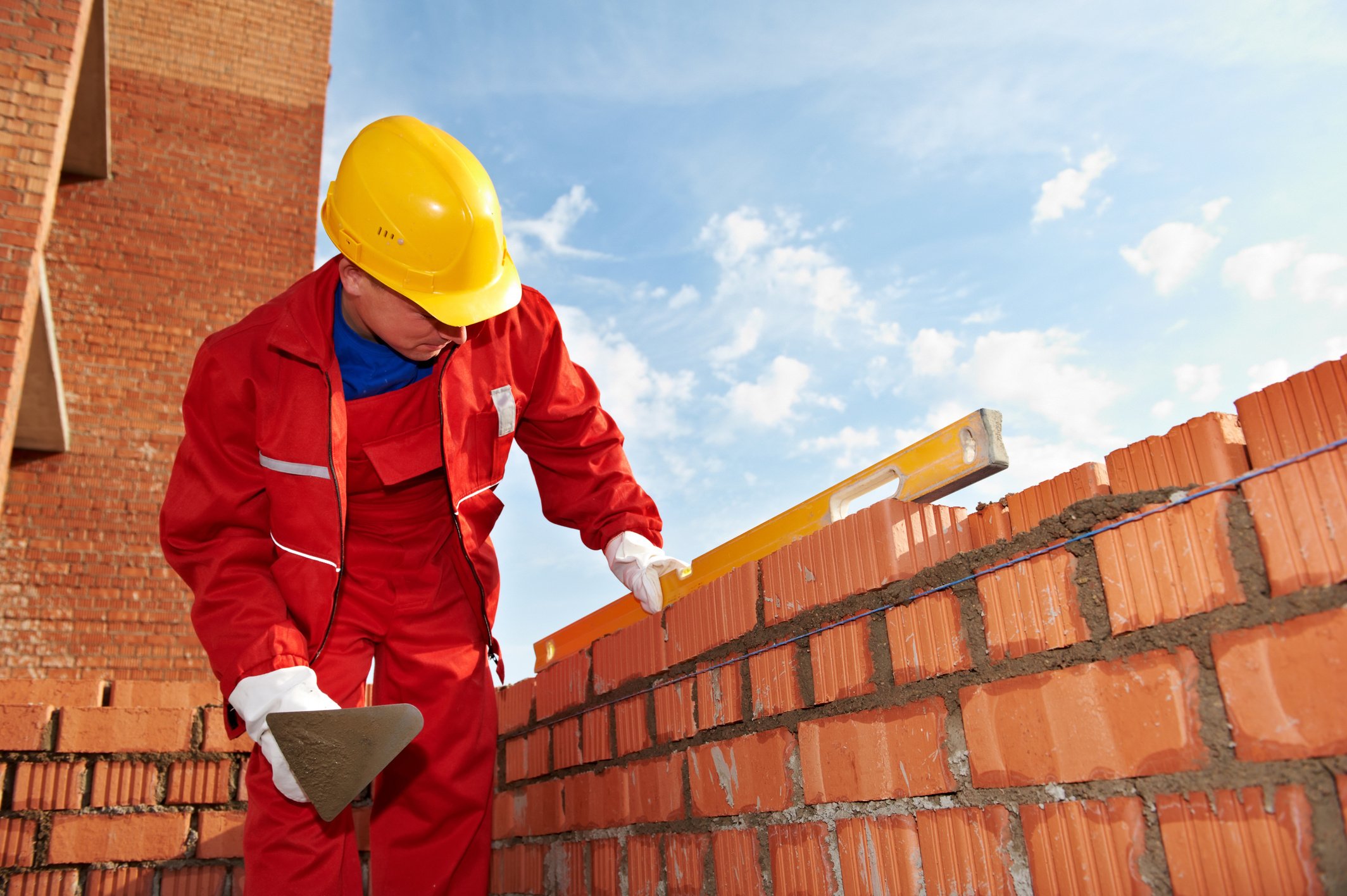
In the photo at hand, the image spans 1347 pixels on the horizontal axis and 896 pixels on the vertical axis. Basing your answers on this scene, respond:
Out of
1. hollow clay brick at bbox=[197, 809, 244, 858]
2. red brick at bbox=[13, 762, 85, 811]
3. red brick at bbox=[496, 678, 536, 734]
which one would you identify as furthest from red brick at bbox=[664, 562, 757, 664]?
red brick at bbox=[13, 762, 85, 811]

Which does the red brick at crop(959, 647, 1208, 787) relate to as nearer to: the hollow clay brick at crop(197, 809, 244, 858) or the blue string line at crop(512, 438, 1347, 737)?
the blue string line at crop(512, 438, 1347, 737)

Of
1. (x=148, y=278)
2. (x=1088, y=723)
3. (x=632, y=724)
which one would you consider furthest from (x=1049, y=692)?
(x=148, y=278)

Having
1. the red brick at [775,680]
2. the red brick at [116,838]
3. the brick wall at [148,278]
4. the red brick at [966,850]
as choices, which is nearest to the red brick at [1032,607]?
the red brick at [966,850]

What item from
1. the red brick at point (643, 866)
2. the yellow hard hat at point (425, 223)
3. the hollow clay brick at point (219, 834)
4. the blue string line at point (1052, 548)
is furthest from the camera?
the hollow clay brick at point (219, 834)

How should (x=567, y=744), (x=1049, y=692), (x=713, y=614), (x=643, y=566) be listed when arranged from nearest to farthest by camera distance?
1. (x=1049, y=692)
2. (x=713, y=614)
3. (x=643, y=566)
4. (x=567, y=744)

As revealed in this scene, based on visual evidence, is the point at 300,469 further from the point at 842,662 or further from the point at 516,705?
the point at 516,705

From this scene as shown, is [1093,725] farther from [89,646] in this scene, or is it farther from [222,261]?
[222,261]

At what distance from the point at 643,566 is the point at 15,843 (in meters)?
2.27

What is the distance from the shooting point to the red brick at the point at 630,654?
259 cm

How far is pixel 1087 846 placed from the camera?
1389mm

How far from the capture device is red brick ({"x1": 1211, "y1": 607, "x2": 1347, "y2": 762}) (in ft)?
3.79

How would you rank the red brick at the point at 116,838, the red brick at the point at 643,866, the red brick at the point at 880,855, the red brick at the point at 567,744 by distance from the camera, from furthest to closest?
the red brick at the point at 116,838 < the red brick at the point at 567,744 < the red brick at the point at 643,866 < the red brick at the point at 880,855

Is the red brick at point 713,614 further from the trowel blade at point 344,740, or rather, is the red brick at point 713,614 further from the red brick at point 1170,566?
the red brick at point 1170,566

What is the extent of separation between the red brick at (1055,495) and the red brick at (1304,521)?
10.4 inches
